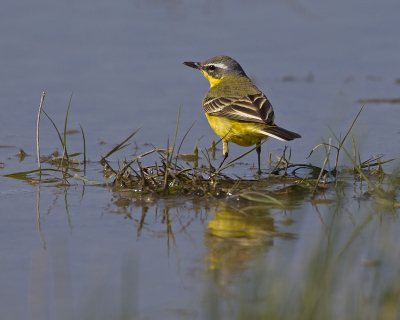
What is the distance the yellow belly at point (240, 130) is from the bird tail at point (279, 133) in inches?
6.9

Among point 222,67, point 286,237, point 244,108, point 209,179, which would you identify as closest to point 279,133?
point 244,108

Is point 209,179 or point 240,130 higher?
point 240,130

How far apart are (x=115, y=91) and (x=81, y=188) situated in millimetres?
4712

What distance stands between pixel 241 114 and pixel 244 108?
14 centimetres

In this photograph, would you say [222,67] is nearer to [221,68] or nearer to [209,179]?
[221,68]

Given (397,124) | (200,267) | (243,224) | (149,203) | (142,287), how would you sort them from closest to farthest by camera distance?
(142,287) → (200,267) → (243,224) → (149,203) → (397,124)

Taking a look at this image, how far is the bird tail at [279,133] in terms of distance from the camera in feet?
21.1

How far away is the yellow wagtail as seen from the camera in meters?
6.88

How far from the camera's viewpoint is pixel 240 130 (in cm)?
726

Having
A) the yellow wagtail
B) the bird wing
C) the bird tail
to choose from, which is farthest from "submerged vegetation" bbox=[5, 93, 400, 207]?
the bird wing

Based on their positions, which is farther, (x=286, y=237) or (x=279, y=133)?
(x=279, y=133)

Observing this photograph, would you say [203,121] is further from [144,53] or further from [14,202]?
[14,202]

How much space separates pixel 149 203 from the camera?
5520 mm

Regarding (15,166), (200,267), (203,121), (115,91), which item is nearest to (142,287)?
(200,267)
